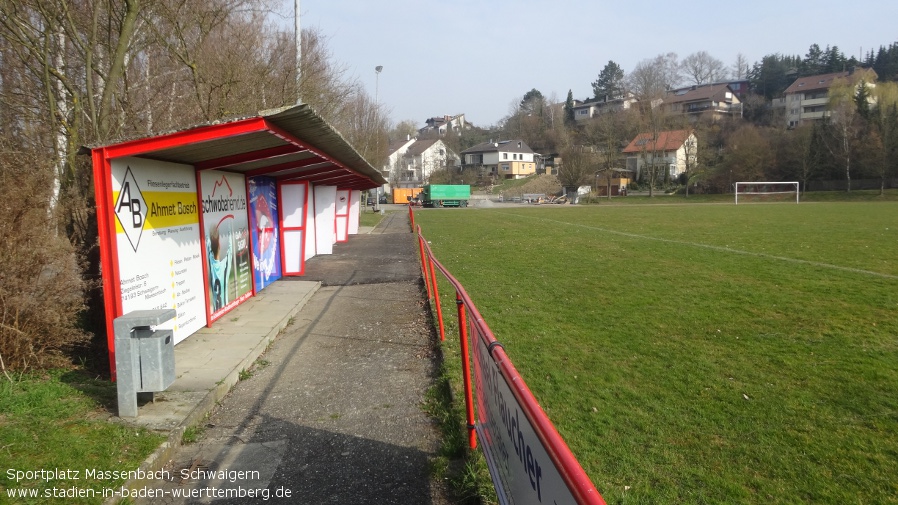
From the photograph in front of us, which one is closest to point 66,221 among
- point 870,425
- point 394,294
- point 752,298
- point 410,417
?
point 410,417

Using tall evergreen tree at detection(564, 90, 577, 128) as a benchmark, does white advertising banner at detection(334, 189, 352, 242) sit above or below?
below

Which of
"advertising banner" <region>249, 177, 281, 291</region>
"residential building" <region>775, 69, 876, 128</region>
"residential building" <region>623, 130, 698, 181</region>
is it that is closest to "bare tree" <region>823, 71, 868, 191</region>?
"residential building" <region>623, 130, 698, 181</region>

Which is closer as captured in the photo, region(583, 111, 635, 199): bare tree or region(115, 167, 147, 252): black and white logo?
region(115, 167, 147, 252): black and white logo

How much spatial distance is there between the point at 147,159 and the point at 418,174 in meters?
111

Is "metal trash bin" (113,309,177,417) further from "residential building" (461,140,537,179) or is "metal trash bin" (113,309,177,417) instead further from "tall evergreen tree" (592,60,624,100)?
"tall evergreen tree" (592,60,624,100)

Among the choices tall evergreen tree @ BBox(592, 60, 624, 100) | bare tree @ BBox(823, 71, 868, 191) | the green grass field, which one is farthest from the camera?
tall evergreen tree @ BBox(592, 60, 624, 100)

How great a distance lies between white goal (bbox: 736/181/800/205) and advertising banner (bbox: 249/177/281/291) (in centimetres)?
5825

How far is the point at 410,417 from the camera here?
17.3 feet

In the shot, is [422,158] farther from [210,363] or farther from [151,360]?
[151,360]

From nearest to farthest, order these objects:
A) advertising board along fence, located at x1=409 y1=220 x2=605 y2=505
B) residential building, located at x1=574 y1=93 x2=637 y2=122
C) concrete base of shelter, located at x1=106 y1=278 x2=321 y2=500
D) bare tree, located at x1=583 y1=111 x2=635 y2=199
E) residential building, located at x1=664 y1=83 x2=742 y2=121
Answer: advertising board along fence, located at x1=409 y1=220 x2=605 y2=505 < concrete base of shelter, located at x1=106 y1=278 x2=321 y2=500 < bare tree, located at x1=583 y1=111 x2=635 y2=199 < residential building, located at x1=664 y1=83 x2=742 y2=121 < residential building, located at x1=574 y1=93 x2=637 y2=122

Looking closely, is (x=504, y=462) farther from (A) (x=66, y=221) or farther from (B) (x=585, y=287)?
(B) (x=585, y=287)

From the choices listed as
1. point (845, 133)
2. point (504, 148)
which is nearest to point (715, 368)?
point (845, 133)

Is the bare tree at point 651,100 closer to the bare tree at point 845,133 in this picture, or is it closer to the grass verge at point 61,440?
the bare tree at point 845,133

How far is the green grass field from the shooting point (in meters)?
4.13
